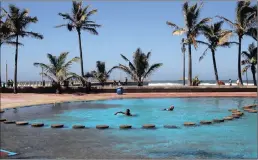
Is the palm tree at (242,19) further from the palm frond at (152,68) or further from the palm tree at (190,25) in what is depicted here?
the palm frond at (152,68)

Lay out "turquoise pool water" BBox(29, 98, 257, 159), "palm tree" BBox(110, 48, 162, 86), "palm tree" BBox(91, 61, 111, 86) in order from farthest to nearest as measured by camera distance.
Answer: "palm tree" BBox(91, 61, 111, 86) → "palm tree" BBox(110, 48, 162, 86) → "turquoise pool water" BBox(29, 98, 257, 159)

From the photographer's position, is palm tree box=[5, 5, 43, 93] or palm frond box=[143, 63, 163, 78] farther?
palm frond box=[143, 63, 163, 78]

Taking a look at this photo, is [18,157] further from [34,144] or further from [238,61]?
[238,61]

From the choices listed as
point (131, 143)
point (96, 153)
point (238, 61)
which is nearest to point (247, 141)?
point (131, 143)

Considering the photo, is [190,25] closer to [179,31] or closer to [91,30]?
[179,31]

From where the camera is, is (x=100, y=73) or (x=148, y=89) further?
(x=100, y=73)

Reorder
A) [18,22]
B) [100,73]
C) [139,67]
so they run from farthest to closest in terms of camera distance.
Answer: [100,73], [139,67], [18,22]

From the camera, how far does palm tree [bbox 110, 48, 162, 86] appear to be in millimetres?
38781

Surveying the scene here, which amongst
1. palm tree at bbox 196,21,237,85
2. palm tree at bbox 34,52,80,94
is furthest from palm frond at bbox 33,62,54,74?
palm tree at bbox 196,21,237,85

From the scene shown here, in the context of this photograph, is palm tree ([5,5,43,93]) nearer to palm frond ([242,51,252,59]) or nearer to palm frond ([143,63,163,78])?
palm frond ([143,63,163,78])

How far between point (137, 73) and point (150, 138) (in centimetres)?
2702

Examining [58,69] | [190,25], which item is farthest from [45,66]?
[190,25]

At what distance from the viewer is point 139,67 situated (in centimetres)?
3906

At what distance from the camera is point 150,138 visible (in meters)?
12.4
